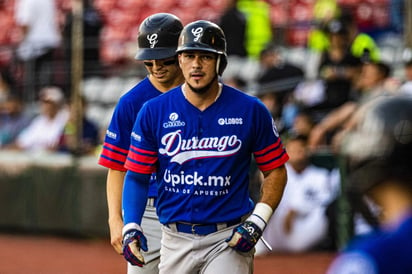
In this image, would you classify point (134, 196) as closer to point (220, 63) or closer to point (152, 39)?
point (220, 63)

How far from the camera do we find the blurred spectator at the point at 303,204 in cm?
1023

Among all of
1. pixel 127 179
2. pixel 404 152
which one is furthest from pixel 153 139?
pixel 404 152

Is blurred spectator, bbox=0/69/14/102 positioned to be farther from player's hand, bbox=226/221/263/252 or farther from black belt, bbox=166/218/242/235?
player's hand, bbox=226/221/263/252

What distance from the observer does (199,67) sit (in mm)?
4840

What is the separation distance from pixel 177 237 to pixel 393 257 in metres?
2.67

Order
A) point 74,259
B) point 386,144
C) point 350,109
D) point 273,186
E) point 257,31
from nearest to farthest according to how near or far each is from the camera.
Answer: point 386,144
point 273,186
point 350,109
point 74,259
point 257,31

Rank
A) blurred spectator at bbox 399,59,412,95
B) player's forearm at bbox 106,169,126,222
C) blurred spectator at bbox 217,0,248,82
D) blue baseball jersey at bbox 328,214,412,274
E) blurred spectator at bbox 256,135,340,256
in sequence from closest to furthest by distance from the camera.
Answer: blue baseball jersey at bbox 328,214,412,274, player's forearm at bbox 106,169,126,222, blurred spectator at bbox 399,59,412,95, blurred spectator at bbox 256,135,340,256, blurred spectator at bbox 217,0,248,82

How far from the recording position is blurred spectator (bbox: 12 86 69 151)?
1301cm

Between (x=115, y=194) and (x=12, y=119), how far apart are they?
366 inches

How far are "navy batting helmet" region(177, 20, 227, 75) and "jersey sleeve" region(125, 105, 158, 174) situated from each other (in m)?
0.41

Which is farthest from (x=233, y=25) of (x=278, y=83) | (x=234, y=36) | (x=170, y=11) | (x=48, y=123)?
(x=170, y=11)

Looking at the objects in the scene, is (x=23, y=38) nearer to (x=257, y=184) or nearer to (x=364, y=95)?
(x=257, y=184)

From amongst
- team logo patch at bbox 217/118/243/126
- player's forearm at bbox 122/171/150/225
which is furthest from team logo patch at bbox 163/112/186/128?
player's forearm at bbox 122/171/150/225

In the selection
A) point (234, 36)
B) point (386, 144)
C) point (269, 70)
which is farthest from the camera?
point (234, 36)
